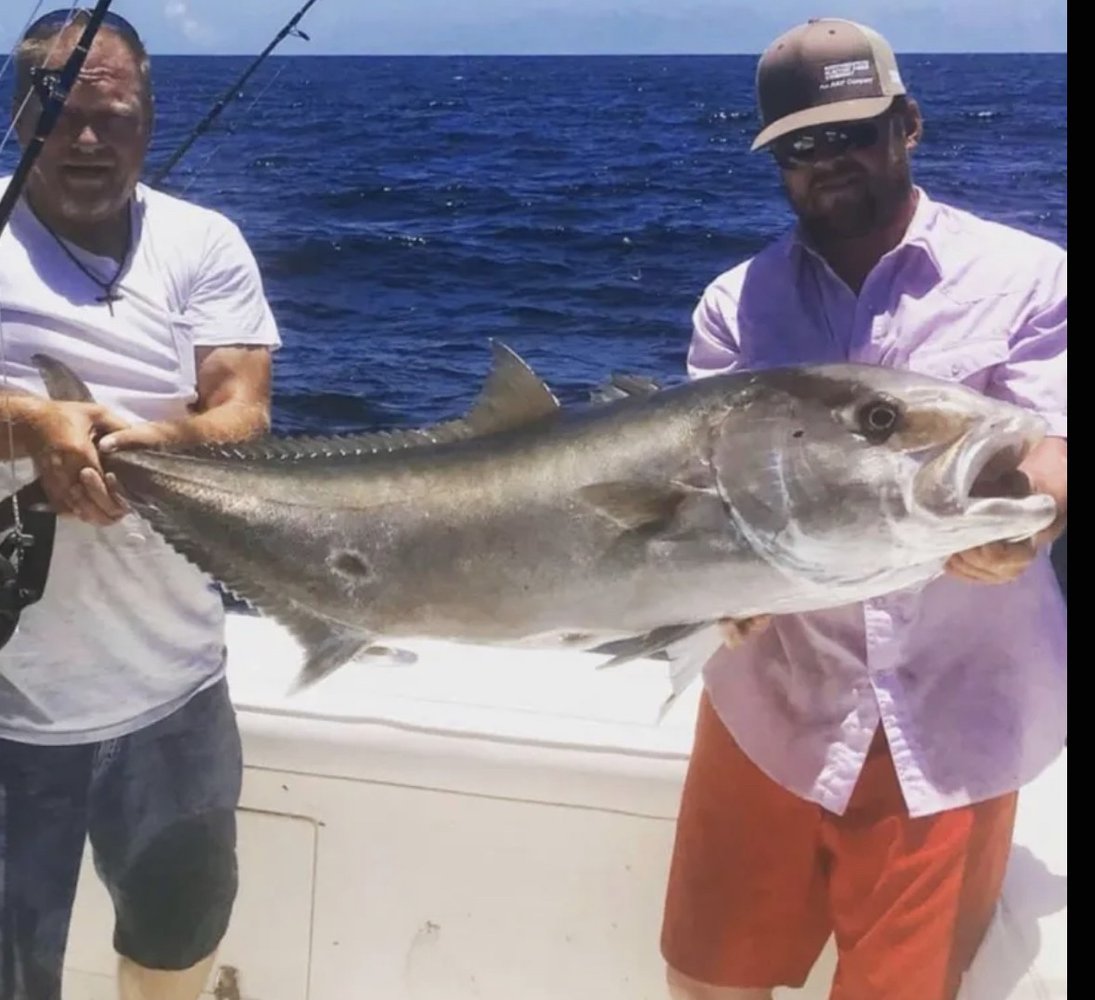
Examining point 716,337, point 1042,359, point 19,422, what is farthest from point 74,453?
point 1042,359

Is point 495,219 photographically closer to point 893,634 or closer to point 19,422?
point 19,422

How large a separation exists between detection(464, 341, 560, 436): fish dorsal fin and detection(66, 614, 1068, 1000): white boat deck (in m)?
1.00

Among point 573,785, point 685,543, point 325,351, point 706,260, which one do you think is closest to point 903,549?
point 685,543

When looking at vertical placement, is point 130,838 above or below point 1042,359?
below

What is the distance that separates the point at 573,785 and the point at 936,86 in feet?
175

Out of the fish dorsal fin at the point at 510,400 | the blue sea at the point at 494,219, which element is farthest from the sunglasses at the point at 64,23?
the fish dorsal fin at the point at 510,400

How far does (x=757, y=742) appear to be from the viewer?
2.49 m

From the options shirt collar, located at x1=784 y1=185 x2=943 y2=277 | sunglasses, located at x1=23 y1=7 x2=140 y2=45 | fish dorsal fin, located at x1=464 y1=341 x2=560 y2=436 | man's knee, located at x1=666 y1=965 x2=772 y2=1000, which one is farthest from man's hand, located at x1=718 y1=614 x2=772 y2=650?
sunglasses, located at x1=23 y1=7 x2=140 y2=45

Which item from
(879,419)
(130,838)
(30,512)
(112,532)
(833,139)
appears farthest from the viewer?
(130,838)

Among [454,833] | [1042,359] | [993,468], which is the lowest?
[454,833]

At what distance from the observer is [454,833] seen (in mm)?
3111

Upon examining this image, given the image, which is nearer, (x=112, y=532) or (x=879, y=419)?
(x=879, y=419)

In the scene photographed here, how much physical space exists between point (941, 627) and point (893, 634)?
8 centimetres

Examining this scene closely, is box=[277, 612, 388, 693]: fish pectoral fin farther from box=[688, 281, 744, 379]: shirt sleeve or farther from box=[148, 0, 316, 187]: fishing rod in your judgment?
box=[148, 0, 316, 187]: fishing rod
